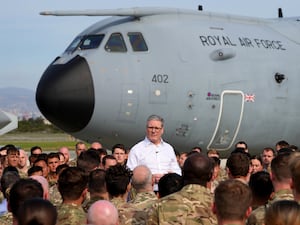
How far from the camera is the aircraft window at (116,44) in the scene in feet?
47.7

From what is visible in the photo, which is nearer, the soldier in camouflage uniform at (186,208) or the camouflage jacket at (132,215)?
the soldier in camouflage uniform at (186,208)

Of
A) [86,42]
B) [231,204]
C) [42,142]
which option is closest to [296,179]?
[231,204]

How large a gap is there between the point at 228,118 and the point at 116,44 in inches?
117

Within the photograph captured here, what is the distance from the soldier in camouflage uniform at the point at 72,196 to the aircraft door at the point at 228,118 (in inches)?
349

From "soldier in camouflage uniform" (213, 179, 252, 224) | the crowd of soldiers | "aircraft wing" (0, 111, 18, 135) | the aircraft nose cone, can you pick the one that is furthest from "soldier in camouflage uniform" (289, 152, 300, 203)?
"aircraft wing" (0, 111, 18, 135)

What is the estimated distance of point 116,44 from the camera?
14625mm

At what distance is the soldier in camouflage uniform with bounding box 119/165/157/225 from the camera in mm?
6297

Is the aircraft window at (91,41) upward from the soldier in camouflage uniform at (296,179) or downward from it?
upward

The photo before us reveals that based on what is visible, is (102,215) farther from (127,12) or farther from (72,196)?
(127,12)

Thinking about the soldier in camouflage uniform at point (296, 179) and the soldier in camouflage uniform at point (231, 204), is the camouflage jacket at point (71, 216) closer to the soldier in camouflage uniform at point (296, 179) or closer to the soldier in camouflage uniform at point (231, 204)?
the soldier in camouflage uniform at point (231, 204)

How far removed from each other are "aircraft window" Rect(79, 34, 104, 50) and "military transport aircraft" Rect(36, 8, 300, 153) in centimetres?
3

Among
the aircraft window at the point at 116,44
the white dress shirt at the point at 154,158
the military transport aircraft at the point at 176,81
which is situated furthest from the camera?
the aircraft window at the point at 116,44

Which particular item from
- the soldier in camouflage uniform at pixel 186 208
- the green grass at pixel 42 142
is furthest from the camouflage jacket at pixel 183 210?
the green grass at pixel 42 142

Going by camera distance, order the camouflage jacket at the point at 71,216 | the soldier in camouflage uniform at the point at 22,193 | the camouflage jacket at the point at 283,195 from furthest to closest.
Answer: the camouflage jacket at the point at 283,195, the camouflage jacket at the point at 71,216, the soldier in camouflage uniform at the point at 22,193
